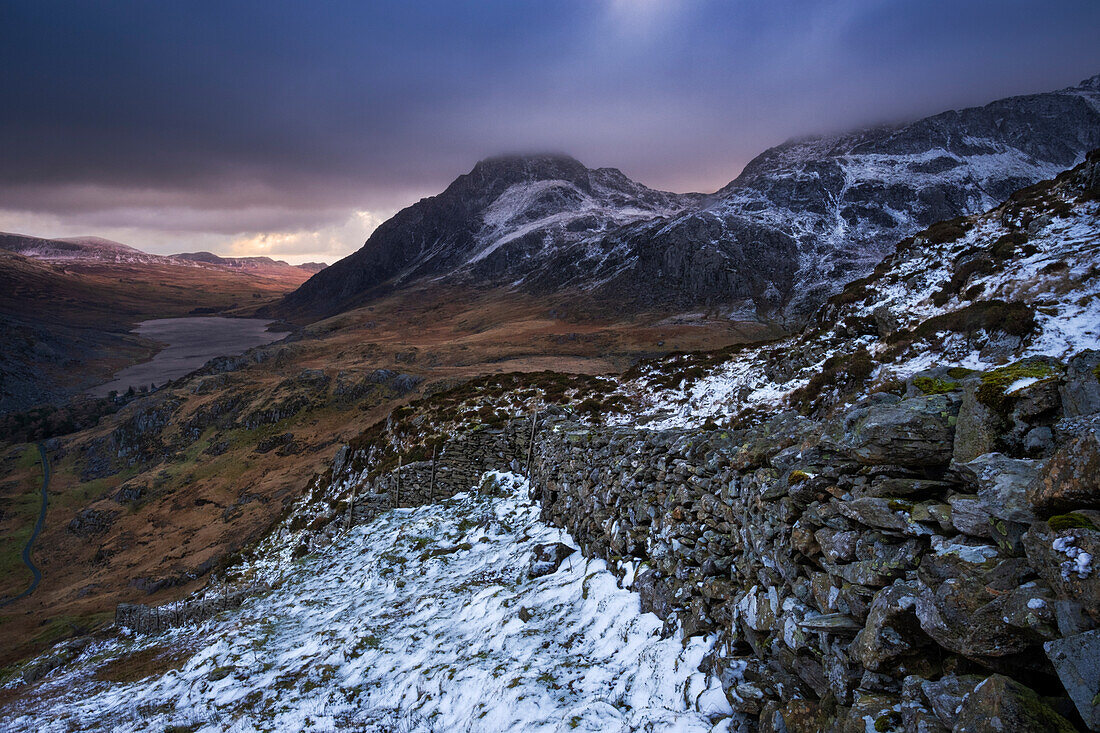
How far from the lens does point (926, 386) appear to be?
6.34 metres

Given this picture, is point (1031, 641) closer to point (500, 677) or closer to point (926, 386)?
point (926, 386)

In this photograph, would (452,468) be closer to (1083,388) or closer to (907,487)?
(907,487)

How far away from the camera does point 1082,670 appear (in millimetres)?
2955

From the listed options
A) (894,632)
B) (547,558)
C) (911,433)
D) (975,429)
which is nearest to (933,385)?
(911,433)

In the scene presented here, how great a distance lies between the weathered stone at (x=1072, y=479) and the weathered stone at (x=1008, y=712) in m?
1.33

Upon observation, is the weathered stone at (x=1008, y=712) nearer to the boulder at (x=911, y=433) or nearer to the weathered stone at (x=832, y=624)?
the weathered stone at (x=832, y=624)

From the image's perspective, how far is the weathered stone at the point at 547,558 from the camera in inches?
490

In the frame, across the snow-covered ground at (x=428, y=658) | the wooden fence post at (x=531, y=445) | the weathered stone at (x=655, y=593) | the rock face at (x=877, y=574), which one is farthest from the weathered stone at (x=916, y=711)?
the wooden fence post at (x=531, y=445)

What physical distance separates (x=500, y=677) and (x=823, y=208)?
17160 cm

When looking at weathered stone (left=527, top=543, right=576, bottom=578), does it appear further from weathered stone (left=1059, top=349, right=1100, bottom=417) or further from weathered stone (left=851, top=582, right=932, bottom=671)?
weathered stone (left=1059, top=349, right=1100, bottom=417)

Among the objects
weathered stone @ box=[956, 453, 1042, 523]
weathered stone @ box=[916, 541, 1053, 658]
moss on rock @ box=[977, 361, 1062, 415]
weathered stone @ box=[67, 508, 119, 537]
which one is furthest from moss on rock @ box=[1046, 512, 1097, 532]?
weathered stone @ box=[67, 508, 119, 537]

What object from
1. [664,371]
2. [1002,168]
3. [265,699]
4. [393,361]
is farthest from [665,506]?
[1002,168]

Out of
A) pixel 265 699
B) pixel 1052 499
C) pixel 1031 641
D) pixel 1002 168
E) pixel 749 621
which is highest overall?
pixel 1002 168

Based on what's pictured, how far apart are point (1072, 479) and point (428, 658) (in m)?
10.7
